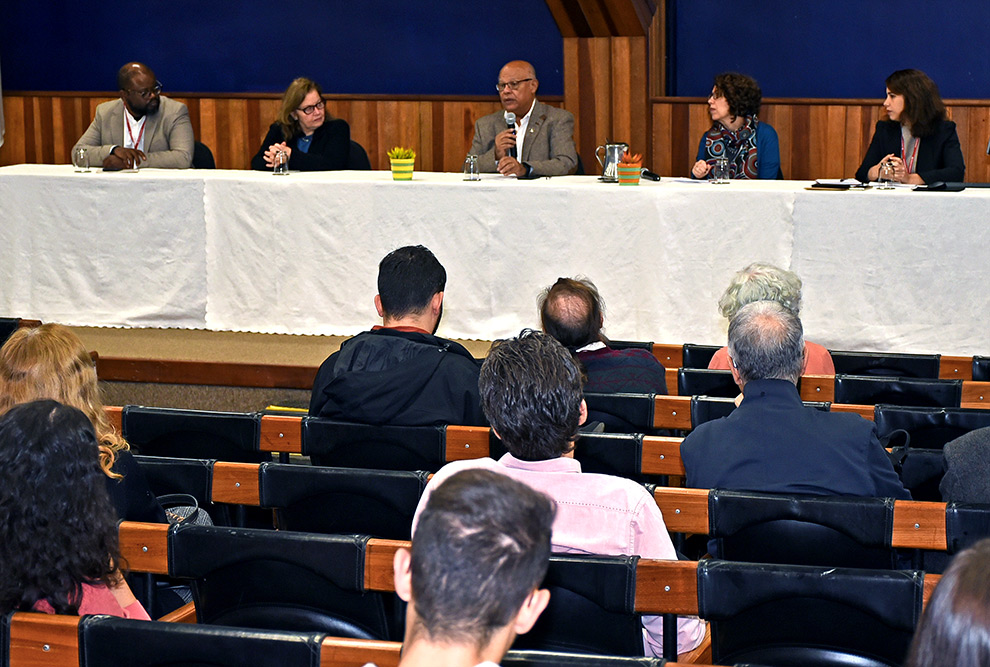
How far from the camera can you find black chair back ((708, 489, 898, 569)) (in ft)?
7.08

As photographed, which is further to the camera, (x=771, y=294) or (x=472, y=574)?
(x=771, y=294)

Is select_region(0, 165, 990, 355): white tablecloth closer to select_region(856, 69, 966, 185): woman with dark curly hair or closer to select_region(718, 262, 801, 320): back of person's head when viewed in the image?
select_region(856, 69, 966, 185): woman with dark curly hair

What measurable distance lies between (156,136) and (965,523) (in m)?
4.78

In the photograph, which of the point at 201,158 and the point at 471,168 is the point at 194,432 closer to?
the point at 471,168

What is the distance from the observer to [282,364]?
5.43 metres

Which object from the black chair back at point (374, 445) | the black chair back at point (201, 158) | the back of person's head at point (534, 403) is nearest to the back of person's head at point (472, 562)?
the back of person's head at point (534, 403)

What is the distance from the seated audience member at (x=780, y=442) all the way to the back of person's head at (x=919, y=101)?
10.1ft

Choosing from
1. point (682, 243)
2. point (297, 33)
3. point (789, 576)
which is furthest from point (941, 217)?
point (297, 33)

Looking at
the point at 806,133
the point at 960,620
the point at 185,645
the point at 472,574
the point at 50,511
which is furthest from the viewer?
the point at 806,133

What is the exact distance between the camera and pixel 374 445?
296 cm

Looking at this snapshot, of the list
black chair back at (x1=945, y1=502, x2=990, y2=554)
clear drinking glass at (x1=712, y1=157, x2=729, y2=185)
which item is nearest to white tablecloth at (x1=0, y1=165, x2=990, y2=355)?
clear drinking glass at (x1=712, y1=157, x2=729, y2=185)

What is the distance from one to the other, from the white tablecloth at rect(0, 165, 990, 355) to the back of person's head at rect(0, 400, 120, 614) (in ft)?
10.9

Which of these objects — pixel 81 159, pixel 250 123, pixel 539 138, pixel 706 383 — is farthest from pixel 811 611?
pixel 250 123

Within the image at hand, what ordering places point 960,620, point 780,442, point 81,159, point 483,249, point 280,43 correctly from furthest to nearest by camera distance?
point 280,43
point 81,159
point 483,249
point 780,442
point 960,620
